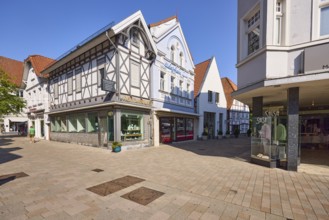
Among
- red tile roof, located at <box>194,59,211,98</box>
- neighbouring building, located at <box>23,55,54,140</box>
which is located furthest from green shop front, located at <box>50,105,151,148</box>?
red tile roof, located at <box>194,59,211,98</box>

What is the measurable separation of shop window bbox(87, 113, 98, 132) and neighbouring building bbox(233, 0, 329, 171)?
31.9 ft

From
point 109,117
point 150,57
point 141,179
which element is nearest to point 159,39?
point 150,57

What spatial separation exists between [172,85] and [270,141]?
32.5 feet

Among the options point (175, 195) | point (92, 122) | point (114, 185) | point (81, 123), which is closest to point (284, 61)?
point (175, 195)

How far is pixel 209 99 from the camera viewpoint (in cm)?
2083

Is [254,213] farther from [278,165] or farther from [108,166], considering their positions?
[108,166]

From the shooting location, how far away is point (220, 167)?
6.62 meters

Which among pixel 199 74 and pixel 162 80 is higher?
pixel 199 74

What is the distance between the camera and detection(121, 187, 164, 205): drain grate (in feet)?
12.3

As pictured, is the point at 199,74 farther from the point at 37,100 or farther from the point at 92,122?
the point at 37,100

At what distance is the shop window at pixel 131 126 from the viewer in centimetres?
1105

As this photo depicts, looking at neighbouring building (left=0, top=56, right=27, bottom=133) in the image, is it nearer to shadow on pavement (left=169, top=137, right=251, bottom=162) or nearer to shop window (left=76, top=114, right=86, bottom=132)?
shop window (left=76, top=114, right=86, bottom=132)

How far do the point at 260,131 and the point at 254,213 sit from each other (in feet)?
15.8

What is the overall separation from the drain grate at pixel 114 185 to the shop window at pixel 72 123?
10.6 metres
